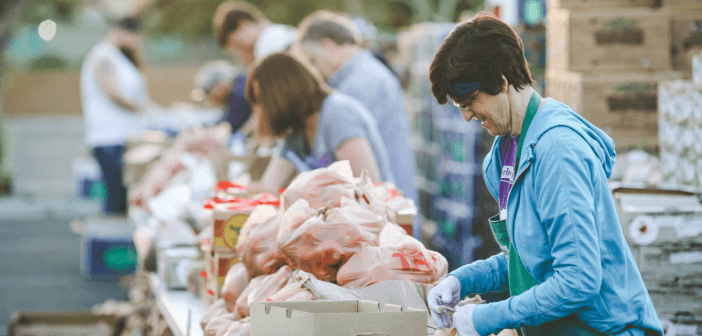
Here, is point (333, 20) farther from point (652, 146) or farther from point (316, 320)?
point (316, 320)

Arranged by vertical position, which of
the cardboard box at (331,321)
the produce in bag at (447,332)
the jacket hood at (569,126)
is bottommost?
the produce in bag at (447,332)

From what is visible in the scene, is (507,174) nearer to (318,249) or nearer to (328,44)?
(318,249)

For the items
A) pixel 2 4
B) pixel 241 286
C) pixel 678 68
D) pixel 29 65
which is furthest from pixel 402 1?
pixel 241 286

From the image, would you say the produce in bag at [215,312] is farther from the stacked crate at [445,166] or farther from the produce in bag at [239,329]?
the stacked crate at [445,166]

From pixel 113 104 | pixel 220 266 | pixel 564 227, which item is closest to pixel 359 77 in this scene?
pixel 220 266

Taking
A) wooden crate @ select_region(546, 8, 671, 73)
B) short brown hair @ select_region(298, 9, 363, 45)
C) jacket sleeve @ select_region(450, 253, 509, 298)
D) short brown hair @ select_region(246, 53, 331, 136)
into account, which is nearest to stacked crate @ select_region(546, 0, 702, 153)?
wooden crate @ select_region(546, 8, 671, 73)

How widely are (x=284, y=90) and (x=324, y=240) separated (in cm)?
132

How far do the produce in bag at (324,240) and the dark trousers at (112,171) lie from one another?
4.94 meters

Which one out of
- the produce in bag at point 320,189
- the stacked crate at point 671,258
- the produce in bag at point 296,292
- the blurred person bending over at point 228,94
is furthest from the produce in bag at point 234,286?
the blurred person bending over at point 228,94

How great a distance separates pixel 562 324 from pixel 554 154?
38 cm

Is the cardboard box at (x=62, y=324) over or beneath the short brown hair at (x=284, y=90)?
beneath

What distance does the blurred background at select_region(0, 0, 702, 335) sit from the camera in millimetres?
3883

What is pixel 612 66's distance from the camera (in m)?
4.44

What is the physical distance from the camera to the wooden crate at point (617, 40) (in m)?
4.40
